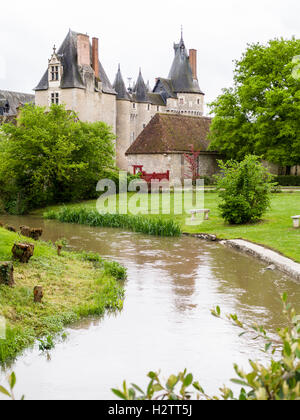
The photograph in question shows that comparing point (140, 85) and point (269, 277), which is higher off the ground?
point (140, 85)

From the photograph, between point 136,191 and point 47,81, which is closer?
point 136,191

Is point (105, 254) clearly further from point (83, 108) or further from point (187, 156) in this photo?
point (83, 108)

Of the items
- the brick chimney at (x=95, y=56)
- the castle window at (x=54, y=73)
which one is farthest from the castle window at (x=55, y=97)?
the brick chimney at (x=95, y=56)

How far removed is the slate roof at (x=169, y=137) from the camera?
40062 mm

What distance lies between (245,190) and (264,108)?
14683mm

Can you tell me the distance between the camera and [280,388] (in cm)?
296

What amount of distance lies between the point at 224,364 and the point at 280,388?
4.50m

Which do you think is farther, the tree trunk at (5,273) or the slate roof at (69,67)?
the slate roof at (69,67)

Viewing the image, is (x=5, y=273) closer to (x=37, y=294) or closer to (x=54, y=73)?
(x=37, y=294)

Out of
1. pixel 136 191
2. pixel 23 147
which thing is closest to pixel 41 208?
pixel 23 147

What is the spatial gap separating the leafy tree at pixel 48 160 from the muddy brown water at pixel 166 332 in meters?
19.3

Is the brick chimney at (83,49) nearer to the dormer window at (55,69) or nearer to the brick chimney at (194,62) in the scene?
→ the dormer window at (55,69)

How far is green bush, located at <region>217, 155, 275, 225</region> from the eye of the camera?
66.7ft
